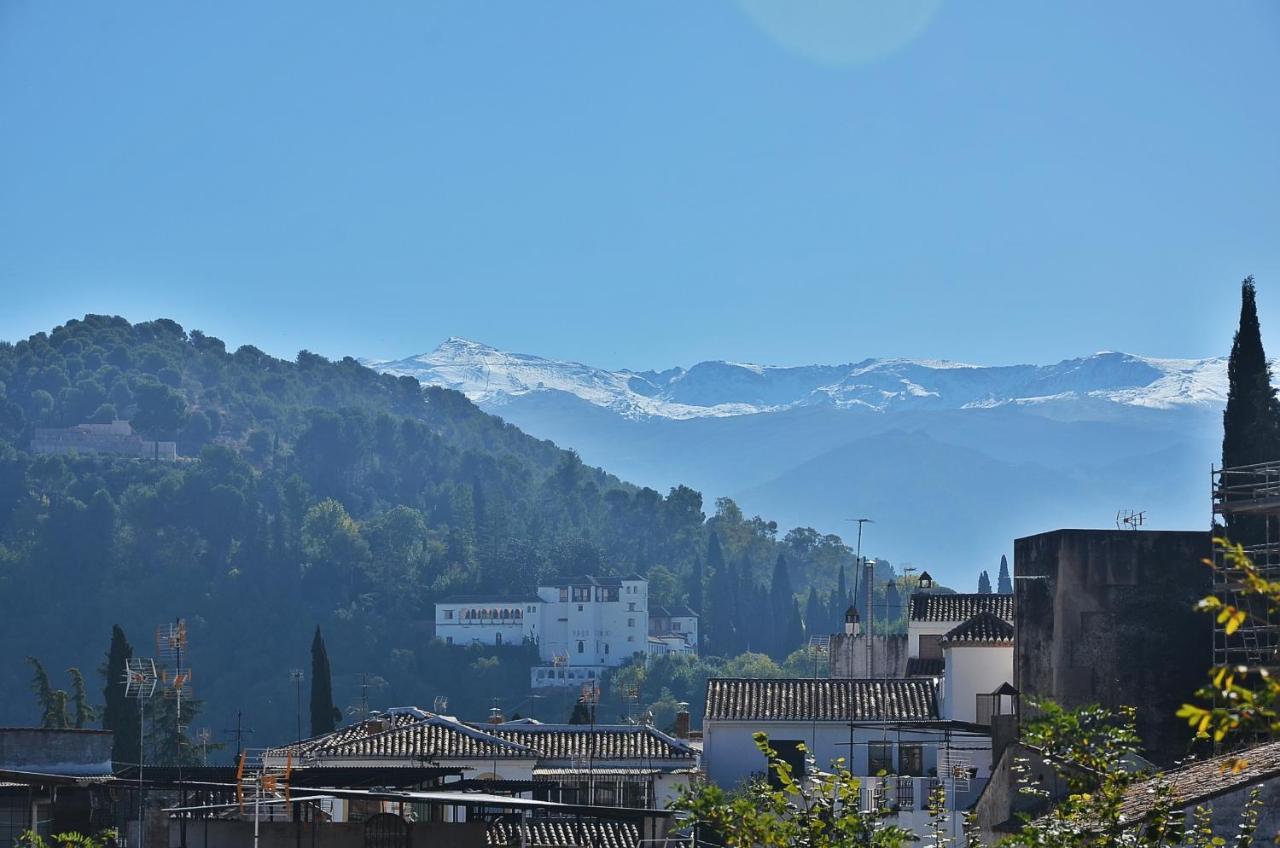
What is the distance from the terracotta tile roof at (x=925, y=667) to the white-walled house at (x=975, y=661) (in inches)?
422

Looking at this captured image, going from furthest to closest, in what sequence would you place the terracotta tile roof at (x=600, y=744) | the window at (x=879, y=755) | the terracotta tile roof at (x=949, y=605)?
the terracotta tile roof at (x=949, y=605), the terracotta tile roof at (x=600, y=744), the window at (x=879, y=755)

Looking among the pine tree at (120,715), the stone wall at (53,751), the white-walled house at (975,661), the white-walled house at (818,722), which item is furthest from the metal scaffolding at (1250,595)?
the pine tree at (120,715)

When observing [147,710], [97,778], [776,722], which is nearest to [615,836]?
[97,778]

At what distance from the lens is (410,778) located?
41.2 meters

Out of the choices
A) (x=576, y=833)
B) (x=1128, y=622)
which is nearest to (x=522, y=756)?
(x=576, y=833)

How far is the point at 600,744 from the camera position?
220 ft

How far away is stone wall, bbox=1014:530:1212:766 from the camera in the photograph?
40.9 m

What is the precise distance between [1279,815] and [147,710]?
85.2 meters

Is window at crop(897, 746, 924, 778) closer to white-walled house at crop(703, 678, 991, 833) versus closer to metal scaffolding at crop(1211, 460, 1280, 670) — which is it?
white-walled house at crop(703, 678, 991, 833)

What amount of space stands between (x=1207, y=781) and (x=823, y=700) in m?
38.8

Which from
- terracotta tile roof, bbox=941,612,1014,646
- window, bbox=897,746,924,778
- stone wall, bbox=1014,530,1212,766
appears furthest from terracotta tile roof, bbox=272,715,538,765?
stone wall, bbox=1014,530,1212,766

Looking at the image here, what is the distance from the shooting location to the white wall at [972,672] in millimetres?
58062

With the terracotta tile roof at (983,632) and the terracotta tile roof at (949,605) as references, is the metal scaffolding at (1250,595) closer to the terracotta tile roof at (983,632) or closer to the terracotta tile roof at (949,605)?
the terracotta tile roof at (983,632)

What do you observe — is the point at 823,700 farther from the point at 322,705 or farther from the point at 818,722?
the point at 322,705
